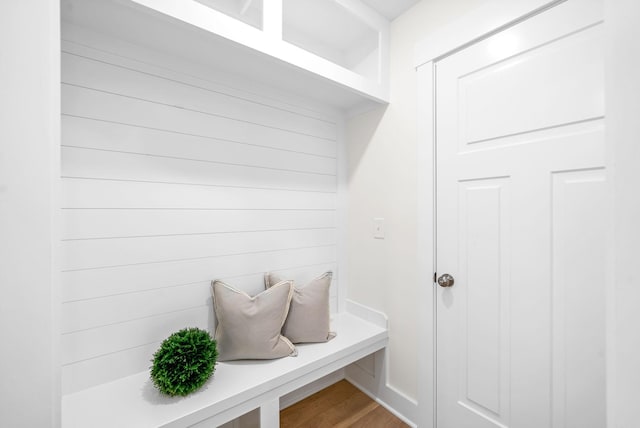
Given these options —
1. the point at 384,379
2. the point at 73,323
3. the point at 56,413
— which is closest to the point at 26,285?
the point at 56,413

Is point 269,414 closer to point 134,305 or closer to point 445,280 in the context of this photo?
point 134,305

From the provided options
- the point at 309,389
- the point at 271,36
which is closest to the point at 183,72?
the point at 271,36

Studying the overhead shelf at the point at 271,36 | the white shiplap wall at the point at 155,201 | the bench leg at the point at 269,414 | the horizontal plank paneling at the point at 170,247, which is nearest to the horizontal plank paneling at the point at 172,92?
the white shiplap wall at the point at 155,201

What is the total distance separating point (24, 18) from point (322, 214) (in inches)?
58.1

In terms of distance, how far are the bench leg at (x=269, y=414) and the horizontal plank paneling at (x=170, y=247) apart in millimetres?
721

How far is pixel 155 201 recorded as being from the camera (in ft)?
4.19

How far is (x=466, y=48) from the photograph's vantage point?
130 cm

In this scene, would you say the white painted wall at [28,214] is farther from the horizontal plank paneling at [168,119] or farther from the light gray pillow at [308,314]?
the light gray pillow at [308,314]

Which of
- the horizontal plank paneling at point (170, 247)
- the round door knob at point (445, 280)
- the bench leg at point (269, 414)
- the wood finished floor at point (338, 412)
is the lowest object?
the wood finished floor at point (338, 412)

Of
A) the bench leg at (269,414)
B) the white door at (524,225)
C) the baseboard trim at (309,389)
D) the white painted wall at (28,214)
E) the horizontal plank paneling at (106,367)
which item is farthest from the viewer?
the baseboard trim at (309,389)

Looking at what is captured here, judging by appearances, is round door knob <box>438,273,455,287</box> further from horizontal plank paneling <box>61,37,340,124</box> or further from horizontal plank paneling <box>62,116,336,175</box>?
horizontal plank paneling <box>61,37,340,124</box>

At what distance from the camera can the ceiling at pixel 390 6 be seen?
1.52 metres

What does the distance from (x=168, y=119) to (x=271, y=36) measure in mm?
605

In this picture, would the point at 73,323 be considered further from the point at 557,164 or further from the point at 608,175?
the point at 557,164
